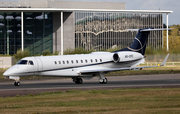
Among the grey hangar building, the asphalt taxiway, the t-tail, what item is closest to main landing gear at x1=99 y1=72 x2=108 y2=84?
the asphalt taxiway

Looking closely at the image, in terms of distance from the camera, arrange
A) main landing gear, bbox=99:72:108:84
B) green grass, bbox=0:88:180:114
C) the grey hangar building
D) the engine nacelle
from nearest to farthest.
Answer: green grass, bbox=0:88:180:114
main landing gear, bbox=99:72:108:84
the engine nacelle
the grey hangar building

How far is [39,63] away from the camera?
2827 centimetres

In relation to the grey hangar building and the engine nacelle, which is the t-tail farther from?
the grey hangar building

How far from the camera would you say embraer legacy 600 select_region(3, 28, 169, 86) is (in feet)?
91.7

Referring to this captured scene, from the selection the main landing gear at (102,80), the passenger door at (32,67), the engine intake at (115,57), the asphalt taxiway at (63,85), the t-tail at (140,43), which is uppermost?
the t-tail at (140,43)

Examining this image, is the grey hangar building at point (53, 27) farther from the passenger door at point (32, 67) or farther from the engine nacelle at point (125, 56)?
the passenger door at point (32, 67)

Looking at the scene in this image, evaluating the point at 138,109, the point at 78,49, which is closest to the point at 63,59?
the point at 138,109

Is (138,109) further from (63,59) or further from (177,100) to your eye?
(63,59)

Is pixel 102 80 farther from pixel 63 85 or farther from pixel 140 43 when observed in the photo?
pixel 140 43

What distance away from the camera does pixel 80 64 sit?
3073cm

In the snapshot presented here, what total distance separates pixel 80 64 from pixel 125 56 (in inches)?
199

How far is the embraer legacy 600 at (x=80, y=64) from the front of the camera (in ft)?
91.7

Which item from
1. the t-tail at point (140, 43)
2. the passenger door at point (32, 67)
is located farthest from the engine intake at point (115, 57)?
the passenger door at point (32, 67)

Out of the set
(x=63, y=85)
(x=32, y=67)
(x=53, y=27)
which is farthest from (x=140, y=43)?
(x=53, y=27)
